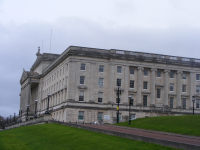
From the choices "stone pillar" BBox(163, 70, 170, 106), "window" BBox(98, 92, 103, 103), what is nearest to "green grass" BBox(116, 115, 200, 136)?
"window" BBox(98, 92, 103, 103)

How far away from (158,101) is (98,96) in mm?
15098

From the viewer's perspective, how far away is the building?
79.1 metres

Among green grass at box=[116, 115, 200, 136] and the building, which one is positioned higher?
the building

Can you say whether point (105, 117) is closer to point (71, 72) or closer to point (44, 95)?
point (71, 72)

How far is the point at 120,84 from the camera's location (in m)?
81.6

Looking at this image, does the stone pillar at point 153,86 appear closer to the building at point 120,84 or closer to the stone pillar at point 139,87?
the building at point 120,84

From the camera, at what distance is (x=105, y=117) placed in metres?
79.5

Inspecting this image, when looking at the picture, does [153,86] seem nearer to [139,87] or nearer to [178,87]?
[139,87]

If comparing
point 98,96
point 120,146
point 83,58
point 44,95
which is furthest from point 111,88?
point 120,146

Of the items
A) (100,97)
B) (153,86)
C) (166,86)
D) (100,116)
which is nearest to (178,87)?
(166,86)

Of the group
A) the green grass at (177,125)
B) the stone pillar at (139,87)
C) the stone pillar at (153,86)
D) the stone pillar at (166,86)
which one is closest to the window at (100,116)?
the stone pillar at (139,87)

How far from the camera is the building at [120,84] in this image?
7912cm

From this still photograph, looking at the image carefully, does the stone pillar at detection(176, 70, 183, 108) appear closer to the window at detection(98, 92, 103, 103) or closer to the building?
the building

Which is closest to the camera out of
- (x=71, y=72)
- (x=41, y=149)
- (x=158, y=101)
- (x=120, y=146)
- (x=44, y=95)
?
(x=120, y=146)
